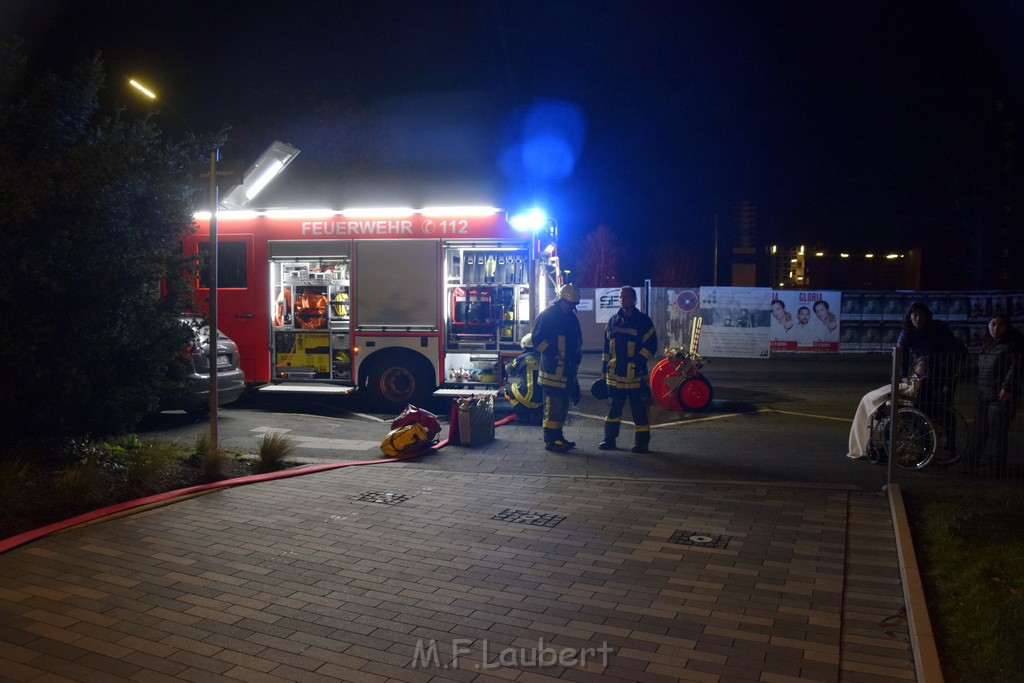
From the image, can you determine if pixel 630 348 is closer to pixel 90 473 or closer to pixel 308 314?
pixel 90 473

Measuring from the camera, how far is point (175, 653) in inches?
150

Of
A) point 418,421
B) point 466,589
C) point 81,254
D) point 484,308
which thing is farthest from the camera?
point 484,308

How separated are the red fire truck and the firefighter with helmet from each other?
0.34 metres

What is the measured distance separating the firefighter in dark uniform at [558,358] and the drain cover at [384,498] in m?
2.59

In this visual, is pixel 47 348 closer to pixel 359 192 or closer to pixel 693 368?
pixel 359 192

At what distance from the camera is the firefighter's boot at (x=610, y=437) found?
29.9 ft

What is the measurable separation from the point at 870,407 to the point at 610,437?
8.85 feet

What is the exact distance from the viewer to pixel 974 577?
475 centimetres

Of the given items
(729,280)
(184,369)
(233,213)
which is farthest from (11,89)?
(729,280)

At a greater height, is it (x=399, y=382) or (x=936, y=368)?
(x=936, y=368)

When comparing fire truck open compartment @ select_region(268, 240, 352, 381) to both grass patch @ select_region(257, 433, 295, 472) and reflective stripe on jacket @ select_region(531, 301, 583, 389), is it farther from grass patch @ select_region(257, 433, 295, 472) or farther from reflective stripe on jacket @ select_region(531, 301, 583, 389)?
grass patch @ select_region(257, 433, 295, 472)

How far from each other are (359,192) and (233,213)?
1925 millimetres

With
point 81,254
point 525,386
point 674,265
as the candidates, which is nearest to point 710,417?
point 525,386

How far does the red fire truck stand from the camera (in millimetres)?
11625
